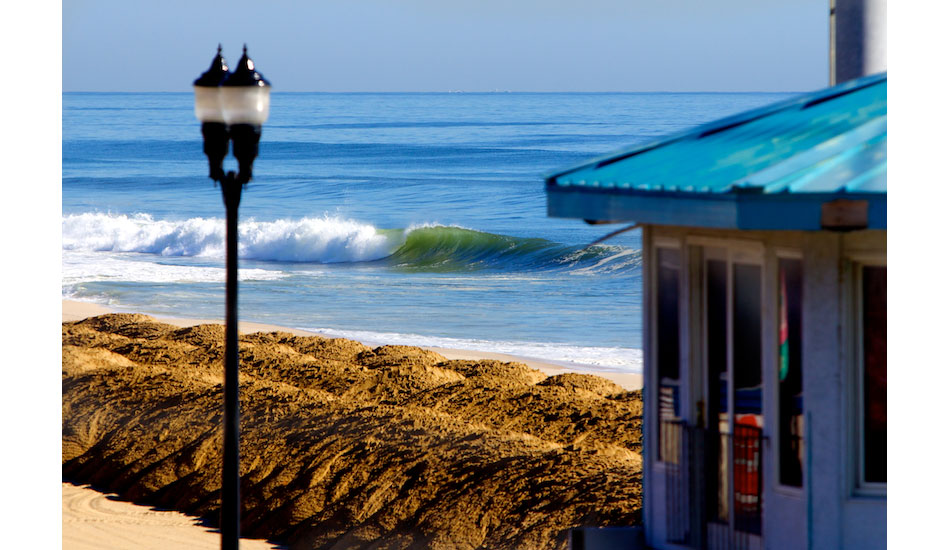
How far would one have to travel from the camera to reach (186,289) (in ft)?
104

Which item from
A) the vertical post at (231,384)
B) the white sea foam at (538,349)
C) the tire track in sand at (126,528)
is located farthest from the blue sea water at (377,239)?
the vertical post at (231,384)

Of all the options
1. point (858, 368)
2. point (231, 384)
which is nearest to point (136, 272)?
point (231, 384)

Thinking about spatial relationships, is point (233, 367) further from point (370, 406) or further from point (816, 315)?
point (370, 406)

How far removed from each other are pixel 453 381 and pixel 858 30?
400 inches

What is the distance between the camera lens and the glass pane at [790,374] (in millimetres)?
5664

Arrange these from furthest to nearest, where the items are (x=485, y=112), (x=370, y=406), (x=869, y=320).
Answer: (x=485, y=112) < (x=370, y=406) < (x=869, y=320)

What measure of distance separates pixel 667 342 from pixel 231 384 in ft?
9.56

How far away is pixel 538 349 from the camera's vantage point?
913 inches

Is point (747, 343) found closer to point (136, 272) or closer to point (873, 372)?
point (873, 372)

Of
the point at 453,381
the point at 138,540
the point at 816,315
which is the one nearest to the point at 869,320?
the point at 816,315

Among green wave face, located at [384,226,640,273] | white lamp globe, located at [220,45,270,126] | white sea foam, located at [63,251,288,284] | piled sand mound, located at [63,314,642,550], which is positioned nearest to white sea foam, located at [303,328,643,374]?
piled sand mound, located at [63,314,642,550]

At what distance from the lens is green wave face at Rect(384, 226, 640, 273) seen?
1465 inches

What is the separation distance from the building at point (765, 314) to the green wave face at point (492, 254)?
2906 cm

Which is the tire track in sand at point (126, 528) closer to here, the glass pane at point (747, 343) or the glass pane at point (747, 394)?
the glass pane at point (747, 394)
